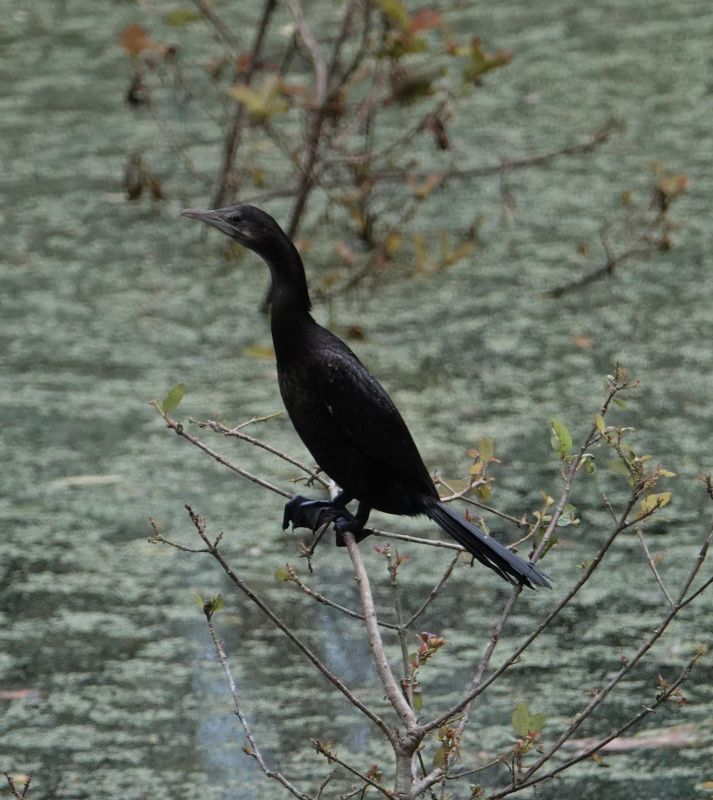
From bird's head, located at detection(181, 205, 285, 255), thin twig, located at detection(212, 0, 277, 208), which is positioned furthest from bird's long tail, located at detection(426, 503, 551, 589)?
thin twig, located at detection(212, 0, 277, 208)

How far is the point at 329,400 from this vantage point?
2.49 metres

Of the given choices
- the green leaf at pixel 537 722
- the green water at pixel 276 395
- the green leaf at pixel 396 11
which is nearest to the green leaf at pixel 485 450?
the green leaf at pixel 537 722

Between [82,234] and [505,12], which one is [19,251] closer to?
[82,234]

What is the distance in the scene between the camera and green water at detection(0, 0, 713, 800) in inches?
120

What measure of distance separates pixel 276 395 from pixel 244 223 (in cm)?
185

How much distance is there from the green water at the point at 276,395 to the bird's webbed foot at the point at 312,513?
535mm

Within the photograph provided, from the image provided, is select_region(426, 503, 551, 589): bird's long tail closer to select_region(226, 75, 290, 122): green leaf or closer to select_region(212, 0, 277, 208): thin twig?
select_region(226, 75, 290, 122): green leaf

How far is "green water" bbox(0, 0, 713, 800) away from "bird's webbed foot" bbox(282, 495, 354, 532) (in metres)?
0.54

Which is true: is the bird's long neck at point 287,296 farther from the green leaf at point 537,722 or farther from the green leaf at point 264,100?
the green leaf at point 264,100

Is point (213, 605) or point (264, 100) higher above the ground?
point (264, 100)

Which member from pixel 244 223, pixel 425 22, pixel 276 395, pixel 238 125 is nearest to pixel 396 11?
pixel 425 22

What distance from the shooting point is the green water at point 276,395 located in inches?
120

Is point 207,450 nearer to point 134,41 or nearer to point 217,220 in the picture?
point 217,220

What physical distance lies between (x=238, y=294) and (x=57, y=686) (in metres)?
2.00
